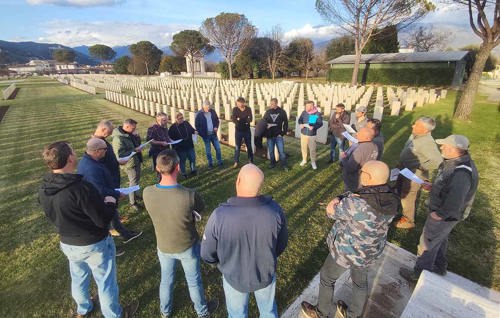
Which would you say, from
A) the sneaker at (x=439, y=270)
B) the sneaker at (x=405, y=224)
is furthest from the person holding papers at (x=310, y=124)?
the sneaker at (x=439, y=270)

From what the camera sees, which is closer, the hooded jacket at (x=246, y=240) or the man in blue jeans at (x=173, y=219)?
the hooded jacket at (x=246, y=240)

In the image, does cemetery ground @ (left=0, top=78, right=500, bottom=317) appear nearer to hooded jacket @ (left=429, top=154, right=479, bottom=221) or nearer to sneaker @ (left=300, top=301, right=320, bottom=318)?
sneaker @ (left=300, top=301, right=320, bottom=318)

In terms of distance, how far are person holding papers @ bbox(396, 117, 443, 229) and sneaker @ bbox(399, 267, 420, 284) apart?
1.25 metres

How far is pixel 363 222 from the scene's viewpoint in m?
2.18

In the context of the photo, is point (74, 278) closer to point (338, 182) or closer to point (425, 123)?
point (425, 123)

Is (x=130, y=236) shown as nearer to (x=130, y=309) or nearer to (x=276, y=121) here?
(x=130, y=309)

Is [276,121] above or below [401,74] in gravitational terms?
below

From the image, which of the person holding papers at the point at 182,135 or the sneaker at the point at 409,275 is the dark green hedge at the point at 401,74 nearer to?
the person holding papers at the point at 182,135

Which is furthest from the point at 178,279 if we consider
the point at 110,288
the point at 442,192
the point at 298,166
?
the point at 298,166

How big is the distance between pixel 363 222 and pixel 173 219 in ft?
5.45

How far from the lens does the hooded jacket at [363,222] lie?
83.7 inches

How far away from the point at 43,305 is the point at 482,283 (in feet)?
18.0

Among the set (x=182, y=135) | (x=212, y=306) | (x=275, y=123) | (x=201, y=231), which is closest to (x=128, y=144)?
(x=182, y=135)

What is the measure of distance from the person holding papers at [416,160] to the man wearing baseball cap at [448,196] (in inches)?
36.4
